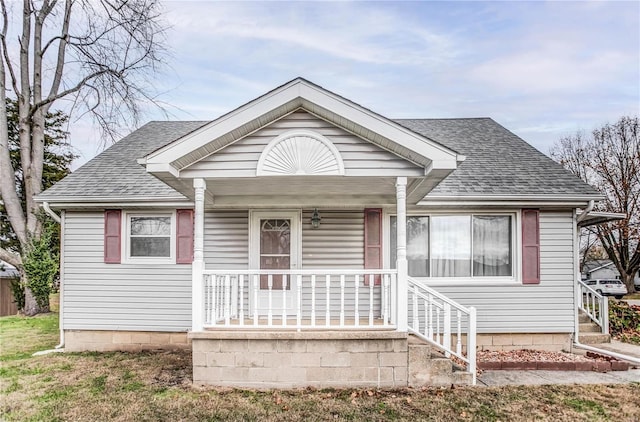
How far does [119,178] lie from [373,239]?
196 inches

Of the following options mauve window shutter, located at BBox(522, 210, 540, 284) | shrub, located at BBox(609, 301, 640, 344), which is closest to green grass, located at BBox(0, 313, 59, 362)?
mauve window shutter, located at BBox(522, 210, 540, 284)

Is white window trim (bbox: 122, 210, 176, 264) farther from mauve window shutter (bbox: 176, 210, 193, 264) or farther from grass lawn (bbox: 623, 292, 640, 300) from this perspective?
grass lawn (bbox: 623, 292, 640, 300)

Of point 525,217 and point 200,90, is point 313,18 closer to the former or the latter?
point 200,90

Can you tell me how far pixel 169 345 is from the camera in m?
7.56

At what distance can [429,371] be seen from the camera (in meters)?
5.22

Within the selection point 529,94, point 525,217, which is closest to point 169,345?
point 525,217

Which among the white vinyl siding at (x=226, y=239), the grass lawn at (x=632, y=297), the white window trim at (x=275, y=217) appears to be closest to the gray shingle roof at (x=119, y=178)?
the white vinyl siding at (x=226, y=239)

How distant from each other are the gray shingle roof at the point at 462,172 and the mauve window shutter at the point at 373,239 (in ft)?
3.68

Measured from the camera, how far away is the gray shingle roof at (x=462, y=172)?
7438 millimetres

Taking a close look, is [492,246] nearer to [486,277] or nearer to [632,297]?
[486,277]

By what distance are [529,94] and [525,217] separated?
39.9 ft

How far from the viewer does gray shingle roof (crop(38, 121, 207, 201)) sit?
297 inches

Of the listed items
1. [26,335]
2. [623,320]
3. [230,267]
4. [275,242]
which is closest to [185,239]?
[230,267]

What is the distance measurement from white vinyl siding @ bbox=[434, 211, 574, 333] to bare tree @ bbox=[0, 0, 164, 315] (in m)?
10.3
